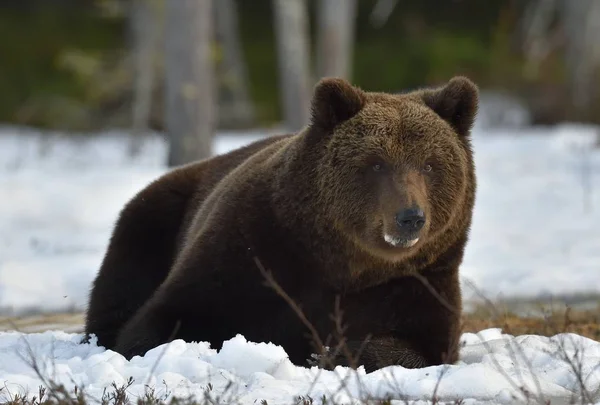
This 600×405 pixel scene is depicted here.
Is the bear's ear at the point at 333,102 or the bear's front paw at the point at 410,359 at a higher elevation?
the bear's ear at the point at 333,102

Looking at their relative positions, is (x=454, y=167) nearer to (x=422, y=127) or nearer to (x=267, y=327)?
(x=422, y=127)

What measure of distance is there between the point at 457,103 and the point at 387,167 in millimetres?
698

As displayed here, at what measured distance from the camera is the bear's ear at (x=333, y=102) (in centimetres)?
583

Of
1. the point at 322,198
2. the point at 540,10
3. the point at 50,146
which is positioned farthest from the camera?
the point at 540,10

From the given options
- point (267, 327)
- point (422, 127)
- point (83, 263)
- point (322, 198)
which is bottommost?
point (83, 263)

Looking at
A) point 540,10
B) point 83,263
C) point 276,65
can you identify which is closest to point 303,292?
point 83,263

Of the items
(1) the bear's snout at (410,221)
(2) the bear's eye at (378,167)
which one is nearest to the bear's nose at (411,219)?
(1) the bear's snout at (410,221)

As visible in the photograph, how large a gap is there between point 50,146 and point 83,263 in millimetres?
10555

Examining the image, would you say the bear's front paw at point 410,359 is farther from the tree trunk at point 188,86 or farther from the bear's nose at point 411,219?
the tree trunk at point 188,86

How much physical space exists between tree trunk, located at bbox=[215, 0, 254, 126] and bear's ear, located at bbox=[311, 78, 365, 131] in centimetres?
1843

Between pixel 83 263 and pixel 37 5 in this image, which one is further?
pixel 37 5

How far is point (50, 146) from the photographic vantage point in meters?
21.4

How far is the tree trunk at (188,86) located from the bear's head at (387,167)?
31.4 ft

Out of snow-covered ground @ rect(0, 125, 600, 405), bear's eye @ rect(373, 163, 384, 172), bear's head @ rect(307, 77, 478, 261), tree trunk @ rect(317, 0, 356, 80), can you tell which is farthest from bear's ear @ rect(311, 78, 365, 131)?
tree trunk @ rect(317, 0, 356, 80)
